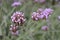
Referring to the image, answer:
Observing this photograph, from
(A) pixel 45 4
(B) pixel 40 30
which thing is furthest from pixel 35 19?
(A) pixel 45 4

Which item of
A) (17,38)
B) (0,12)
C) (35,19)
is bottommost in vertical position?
(17,38)

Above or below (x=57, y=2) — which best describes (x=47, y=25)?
below

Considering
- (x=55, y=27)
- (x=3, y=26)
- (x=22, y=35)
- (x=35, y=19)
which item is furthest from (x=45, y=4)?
(x=35, y=19)

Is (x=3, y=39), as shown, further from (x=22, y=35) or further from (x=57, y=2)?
(x=57, y=2)

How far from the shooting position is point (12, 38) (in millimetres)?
1623

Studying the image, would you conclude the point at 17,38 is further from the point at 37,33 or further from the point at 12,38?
the point at 37,33

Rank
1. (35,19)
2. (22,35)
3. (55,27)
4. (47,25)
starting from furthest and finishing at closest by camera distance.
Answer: (55,27) < (47,25) < (22,35) < (35,19)

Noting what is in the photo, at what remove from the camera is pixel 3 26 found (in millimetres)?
1744

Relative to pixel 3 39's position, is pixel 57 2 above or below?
above

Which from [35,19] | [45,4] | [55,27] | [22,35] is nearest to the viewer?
[35,19]

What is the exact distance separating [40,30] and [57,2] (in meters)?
0.99

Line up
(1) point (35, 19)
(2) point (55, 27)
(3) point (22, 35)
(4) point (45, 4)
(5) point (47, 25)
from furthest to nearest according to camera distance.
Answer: (4) point (45, 4), (2) point (55, 27), (5) point (47, 25), (3) point (22, 35), (1) point (35, 19)

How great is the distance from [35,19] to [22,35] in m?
0.36

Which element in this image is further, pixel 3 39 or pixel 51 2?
pixel 51 2
